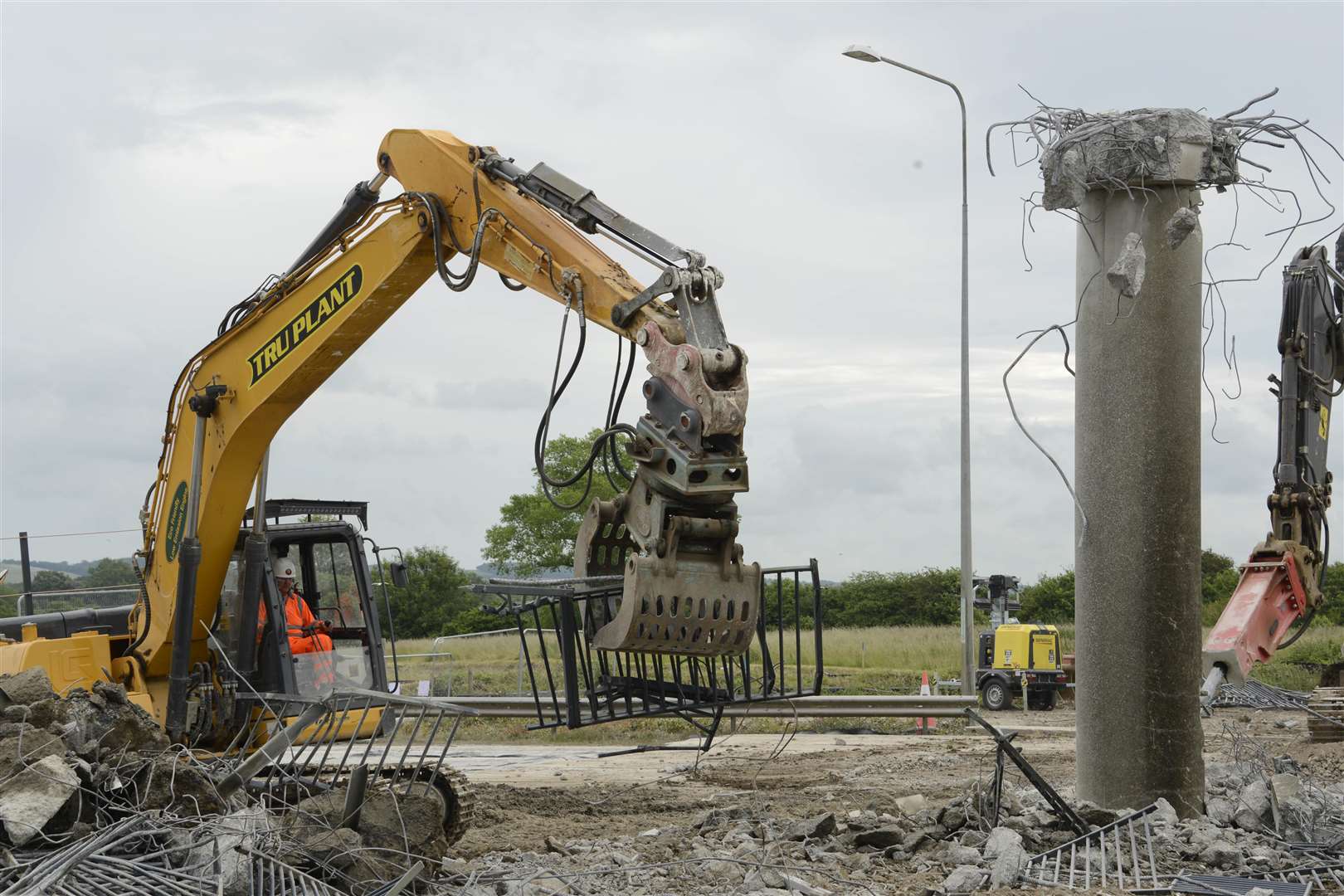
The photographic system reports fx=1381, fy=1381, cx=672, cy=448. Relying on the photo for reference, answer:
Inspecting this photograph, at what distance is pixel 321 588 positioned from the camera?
995cm

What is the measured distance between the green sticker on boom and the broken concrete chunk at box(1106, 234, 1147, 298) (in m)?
5.98

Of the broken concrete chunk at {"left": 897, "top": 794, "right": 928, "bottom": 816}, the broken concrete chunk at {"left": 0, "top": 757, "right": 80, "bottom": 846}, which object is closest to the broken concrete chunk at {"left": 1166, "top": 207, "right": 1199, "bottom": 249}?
the broken concrete chunk at {"left": 897, "top": 794, "right": 928, "bottom": 816}

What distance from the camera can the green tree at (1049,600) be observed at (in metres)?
34.9

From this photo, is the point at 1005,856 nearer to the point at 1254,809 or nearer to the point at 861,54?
the point at 1254,809

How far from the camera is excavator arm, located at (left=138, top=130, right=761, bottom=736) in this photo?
637 cm

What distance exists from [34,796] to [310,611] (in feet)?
11.4

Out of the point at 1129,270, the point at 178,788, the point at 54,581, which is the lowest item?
the point at 178,788

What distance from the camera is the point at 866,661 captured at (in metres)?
26.2

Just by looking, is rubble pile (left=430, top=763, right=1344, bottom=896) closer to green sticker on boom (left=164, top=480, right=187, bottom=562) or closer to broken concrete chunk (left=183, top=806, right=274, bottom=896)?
broken concrete chunk (left=183, top=806, right=274, bottom=896)

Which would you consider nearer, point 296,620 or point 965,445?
point 296,620

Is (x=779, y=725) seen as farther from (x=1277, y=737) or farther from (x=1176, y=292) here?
(x=1176, y=292)

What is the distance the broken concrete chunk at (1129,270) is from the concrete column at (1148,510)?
296 millimetres

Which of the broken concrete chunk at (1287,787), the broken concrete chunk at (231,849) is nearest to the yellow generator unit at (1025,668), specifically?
the broken concrete chunk at (1287,787)

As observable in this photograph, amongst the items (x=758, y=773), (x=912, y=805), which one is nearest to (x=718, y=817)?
(x=912, y=805)
